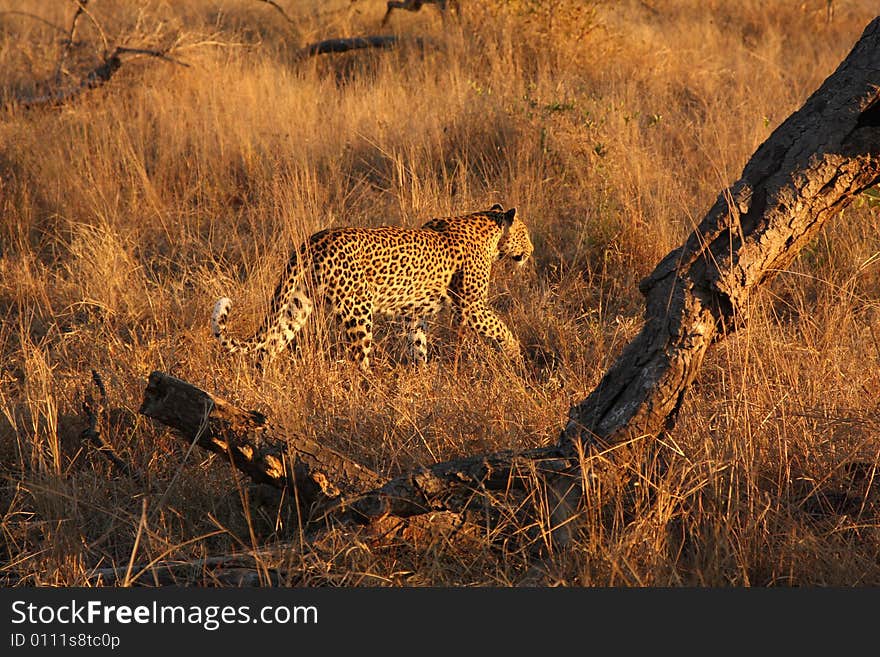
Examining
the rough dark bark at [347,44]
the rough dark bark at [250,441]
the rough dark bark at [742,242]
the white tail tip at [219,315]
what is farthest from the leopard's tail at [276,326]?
the rough dark bark at [347,44]

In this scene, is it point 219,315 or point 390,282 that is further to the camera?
point 390,282

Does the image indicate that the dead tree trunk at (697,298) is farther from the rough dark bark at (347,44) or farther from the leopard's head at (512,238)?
the rough dark bark at (347,44)

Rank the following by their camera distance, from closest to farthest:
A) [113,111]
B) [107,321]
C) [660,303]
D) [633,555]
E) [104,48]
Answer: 1. [633,555]
2. [660,303]
3. [107,321]
4. [113,111]
5. [104,48]

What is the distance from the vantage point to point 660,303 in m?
3.24

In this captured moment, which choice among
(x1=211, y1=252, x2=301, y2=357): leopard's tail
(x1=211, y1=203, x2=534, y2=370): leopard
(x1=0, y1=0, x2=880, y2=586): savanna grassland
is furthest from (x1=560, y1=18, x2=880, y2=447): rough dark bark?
(x1=211, y1=252, x2=301, y2=357): leopard's tail

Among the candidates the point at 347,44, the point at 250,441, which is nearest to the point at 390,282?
the point at 250,441

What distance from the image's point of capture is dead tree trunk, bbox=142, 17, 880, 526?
311 cm

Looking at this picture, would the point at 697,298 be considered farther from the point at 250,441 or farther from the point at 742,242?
the point at 250,441

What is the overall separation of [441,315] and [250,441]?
3.13 metres

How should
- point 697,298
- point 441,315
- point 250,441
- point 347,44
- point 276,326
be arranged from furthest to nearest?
point 347,44 < point 441,315 < point 276,326 < point 697,298 < point 250,441

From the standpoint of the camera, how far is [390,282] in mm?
5453

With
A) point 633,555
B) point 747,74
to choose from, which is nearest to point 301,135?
point 747,74

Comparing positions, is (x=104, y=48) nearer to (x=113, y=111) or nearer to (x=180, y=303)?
(x=113, y=111)

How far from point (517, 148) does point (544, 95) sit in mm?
1148
